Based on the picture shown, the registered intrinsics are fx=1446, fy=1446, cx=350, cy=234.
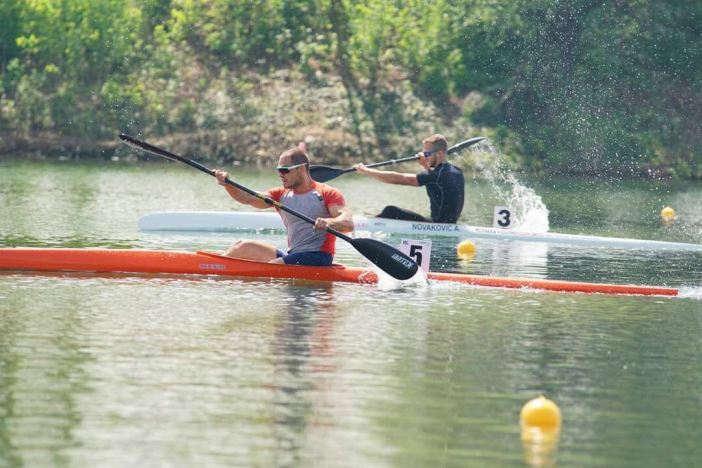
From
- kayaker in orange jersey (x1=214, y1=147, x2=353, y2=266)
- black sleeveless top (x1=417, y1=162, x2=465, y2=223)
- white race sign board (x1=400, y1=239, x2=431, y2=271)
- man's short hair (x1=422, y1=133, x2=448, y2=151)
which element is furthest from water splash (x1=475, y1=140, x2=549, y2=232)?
kayaker in orange jersey (x1=214, y1=147, x2=353, y2=266)

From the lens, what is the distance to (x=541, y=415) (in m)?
10.1

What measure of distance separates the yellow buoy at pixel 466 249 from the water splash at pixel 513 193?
2.11 m

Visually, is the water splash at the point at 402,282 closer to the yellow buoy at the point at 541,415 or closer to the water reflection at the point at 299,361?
the water reflection at the point at 299,361

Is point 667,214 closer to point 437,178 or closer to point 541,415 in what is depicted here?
point 437,178

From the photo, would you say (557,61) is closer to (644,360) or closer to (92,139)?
(92,139)

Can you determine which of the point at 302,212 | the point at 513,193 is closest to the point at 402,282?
the point at 302,212

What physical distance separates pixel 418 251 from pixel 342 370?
5.47m

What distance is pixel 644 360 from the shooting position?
12805 mm

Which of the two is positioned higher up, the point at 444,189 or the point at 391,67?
the point at 391,67

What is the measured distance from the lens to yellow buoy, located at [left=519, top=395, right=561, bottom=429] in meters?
10.1

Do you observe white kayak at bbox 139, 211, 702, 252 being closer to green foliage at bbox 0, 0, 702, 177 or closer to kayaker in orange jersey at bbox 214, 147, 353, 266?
kayaker in orange jersey at bbox 214, 147, 353, 266

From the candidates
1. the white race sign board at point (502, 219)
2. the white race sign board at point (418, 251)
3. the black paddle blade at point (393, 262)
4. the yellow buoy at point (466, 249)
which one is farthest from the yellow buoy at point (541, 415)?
the white race sign board at point (502, 219)

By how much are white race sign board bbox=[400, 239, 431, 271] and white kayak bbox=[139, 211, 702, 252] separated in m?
5.73

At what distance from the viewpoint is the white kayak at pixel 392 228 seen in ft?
75.3
